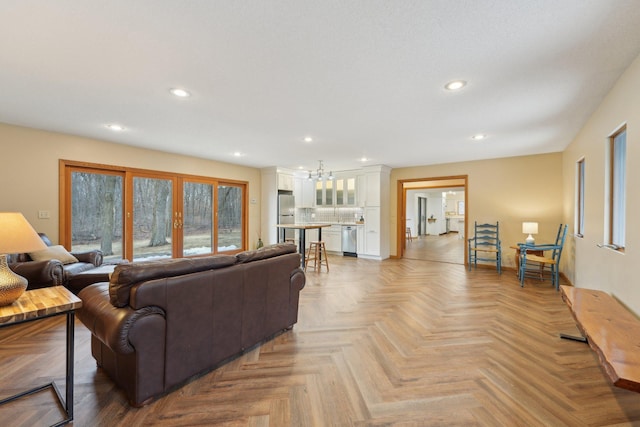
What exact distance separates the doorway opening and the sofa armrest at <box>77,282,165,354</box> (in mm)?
6381

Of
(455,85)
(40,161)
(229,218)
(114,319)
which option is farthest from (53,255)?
(455,85)

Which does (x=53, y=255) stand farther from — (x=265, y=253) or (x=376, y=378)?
(x=376, y=378)

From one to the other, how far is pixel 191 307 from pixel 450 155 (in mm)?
5437

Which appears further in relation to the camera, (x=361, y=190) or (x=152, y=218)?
(x=361, y=190)

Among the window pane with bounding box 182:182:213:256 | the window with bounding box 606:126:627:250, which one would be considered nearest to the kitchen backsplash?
the window pane with bounding box 182:182:213:256

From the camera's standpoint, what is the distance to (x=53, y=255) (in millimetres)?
3629

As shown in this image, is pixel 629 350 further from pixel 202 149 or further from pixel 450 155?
pixel 202 149

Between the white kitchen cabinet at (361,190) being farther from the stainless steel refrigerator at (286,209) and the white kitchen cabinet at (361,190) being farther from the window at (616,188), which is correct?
the window at (616,188)

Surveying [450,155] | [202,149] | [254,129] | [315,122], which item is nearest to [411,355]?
[315,122]

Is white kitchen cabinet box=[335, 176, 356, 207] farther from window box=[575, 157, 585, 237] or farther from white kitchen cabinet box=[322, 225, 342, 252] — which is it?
window box=[575, 157, 585, 237]

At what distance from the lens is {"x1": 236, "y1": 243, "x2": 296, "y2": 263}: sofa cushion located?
2.36 metres

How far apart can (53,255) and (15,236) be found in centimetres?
269

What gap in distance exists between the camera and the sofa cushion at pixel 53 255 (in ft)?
11.5

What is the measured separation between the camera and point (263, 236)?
7.45 m
